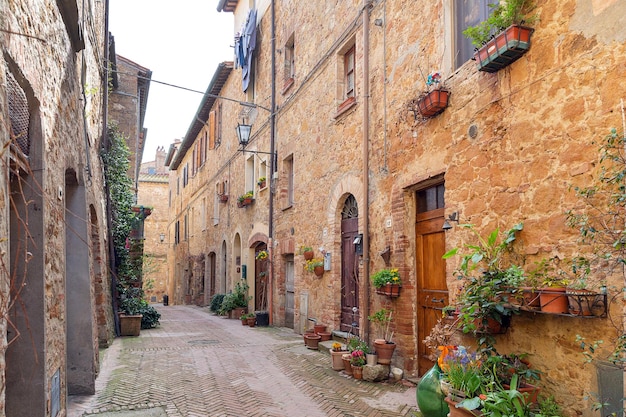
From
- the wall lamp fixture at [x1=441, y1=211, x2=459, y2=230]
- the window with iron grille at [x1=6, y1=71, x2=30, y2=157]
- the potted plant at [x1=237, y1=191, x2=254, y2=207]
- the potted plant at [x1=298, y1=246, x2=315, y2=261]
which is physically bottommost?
the potted plant at [x1=298, y1=246, x2=315, y2=261]

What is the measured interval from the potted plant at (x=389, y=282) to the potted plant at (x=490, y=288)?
1644 millimetres

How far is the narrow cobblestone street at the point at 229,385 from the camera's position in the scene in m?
5.23

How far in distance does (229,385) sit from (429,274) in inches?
111

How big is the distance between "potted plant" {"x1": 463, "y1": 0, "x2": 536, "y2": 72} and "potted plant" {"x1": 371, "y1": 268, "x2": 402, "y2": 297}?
2.84 meters

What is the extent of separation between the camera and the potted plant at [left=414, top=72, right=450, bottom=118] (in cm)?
573

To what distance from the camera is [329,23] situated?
30.8ft

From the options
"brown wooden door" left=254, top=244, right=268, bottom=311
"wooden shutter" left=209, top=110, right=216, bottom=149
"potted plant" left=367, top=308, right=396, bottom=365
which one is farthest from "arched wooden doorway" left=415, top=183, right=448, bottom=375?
"wooden shutter" left=209, top=110, right=216, bottom=149

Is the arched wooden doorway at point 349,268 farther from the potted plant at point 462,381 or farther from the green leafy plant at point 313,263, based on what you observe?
the potted plant at point 462,381

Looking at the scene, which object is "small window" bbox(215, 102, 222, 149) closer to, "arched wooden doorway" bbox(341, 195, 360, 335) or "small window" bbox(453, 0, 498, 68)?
"arched wooden doorway" bbox(341, 195, 360, 335)

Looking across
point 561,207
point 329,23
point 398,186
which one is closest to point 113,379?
point 398,186

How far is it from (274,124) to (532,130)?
8.60 metres

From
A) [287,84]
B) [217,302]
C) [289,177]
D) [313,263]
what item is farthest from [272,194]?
[217,302]

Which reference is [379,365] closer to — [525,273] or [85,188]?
[525,273]

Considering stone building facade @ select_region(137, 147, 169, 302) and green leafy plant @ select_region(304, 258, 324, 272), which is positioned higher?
stone building facade @ select_region(137, 147, 169, 302)
